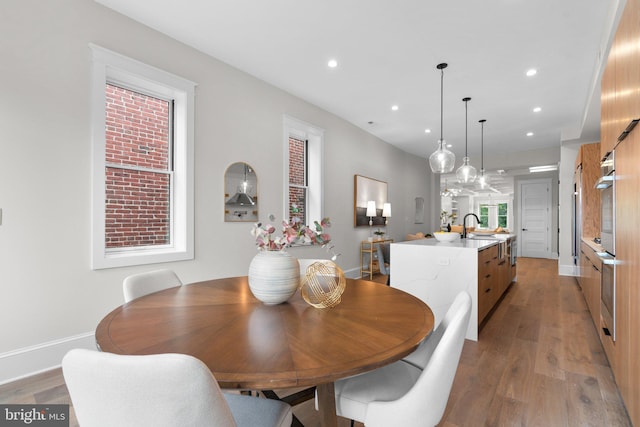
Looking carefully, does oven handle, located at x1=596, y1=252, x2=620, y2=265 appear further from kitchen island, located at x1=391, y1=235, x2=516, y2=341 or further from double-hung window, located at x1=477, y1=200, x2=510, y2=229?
double-hung window, located at x1=477, y1=200, x2=510, y2=229

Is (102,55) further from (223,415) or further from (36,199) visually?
(223,415)

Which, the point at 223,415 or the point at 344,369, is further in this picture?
the point at 344,369

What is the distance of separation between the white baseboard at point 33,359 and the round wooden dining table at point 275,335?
4.44 ft

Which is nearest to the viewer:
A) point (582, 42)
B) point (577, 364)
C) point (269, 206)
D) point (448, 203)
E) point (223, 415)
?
point (223, 415)

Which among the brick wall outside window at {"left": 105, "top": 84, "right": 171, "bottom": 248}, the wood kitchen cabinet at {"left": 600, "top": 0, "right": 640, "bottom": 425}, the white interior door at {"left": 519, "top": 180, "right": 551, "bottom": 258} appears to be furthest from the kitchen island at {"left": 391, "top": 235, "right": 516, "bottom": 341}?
the white interior door at {"left": 519, "top": 180, "right": 551, "bottom": 258}

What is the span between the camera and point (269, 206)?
3.80m

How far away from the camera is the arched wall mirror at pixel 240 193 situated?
11.0 feet

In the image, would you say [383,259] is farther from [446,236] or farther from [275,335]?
[275,335]

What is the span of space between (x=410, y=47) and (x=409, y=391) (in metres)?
3.00

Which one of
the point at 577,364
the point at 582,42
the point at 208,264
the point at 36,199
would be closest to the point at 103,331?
the point at 36,199

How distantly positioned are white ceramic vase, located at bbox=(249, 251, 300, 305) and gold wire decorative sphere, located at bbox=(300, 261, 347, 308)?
0.07m

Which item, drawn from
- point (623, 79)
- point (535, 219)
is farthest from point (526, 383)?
point (535, 219)

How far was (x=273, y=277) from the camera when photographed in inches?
53.3

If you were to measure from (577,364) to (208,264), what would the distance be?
3.25 m
